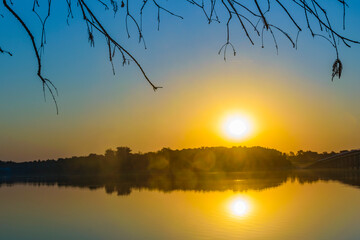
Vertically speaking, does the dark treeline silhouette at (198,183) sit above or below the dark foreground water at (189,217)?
above

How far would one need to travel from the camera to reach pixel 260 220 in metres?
22.9

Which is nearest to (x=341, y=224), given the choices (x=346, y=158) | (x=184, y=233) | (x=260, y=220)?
(x=260, y=220)

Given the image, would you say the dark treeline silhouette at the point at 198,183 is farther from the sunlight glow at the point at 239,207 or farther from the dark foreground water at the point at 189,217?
the sunlight glow at the point at 239,207

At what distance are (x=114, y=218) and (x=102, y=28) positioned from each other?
24.9 m

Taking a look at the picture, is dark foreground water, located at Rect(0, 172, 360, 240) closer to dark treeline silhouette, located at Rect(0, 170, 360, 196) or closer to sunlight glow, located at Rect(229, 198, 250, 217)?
sunlight glow, located at Rect(229, 198, 250, 217)

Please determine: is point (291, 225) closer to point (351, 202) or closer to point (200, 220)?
point (200, 220)

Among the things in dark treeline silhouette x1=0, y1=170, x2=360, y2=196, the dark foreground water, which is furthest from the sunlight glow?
dark treeline silhouette x1=0, y1=170, x2=360, y2=196

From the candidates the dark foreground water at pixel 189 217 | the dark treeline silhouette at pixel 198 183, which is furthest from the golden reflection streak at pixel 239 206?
the dark treeline silhouette at pixel 198 183

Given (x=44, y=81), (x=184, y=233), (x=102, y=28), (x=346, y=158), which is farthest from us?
(x=346, y=158)

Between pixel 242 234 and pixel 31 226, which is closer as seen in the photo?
pixel 242 234

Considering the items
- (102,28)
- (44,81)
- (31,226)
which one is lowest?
(31,226)

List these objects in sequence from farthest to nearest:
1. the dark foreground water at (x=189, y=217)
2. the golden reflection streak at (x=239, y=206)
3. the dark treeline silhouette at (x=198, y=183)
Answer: the dark treeline silhouette at (x=198, y=183) < the golden reflection streak at (x=239, y=206) < the dark foreground water at (x=189, y=217)

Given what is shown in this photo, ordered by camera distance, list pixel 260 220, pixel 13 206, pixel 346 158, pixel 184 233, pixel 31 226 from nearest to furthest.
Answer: pixel 184 233 → pixel 260 220 → pixel 31 226 → pixel 13 206 → pixel 346 158

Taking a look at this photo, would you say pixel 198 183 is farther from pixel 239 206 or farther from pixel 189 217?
pixel 189 217
